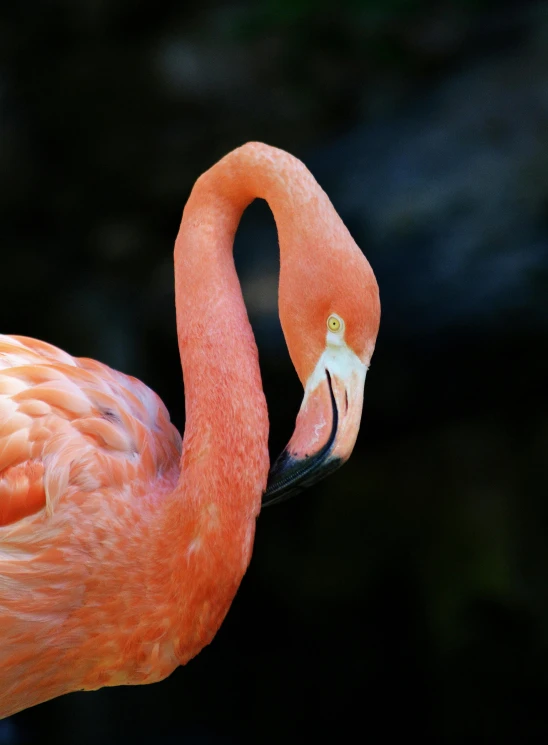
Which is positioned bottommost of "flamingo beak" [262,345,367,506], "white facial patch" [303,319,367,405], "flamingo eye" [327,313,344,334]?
"flamingo beak" [262,345,367,506]

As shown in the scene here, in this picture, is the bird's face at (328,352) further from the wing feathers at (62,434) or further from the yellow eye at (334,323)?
the wing feathers at (62,434)

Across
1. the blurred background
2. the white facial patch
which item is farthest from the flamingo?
the blurred background

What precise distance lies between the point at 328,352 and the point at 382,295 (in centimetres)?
125

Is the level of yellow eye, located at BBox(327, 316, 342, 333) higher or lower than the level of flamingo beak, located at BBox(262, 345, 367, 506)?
higher

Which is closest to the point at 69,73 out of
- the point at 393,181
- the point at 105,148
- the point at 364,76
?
the point at 105,148

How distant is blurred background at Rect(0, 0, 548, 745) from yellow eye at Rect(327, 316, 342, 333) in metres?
1.20

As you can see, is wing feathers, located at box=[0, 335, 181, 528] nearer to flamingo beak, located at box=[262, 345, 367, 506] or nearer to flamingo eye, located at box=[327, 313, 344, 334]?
flamingo beak, located at box=[262, 345, 367, 506]

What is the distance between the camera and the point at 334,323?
1.59m

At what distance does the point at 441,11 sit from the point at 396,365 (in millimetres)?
1398

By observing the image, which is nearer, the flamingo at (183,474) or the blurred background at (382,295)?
the flamingo at (183,474)

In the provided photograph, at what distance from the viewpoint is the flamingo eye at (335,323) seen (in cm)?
158

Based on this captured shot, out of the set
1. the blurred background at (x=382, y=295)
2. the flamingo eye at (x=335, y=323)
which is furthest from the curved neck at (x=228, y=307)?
the blurred background at (x=382, y=295)

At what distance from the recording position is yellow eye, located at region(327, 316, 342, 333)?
5.18 feet

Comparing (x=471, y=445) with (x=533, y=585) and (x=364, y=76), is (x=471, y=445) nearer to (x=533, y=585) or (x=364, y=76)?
(x=533, y=585)
